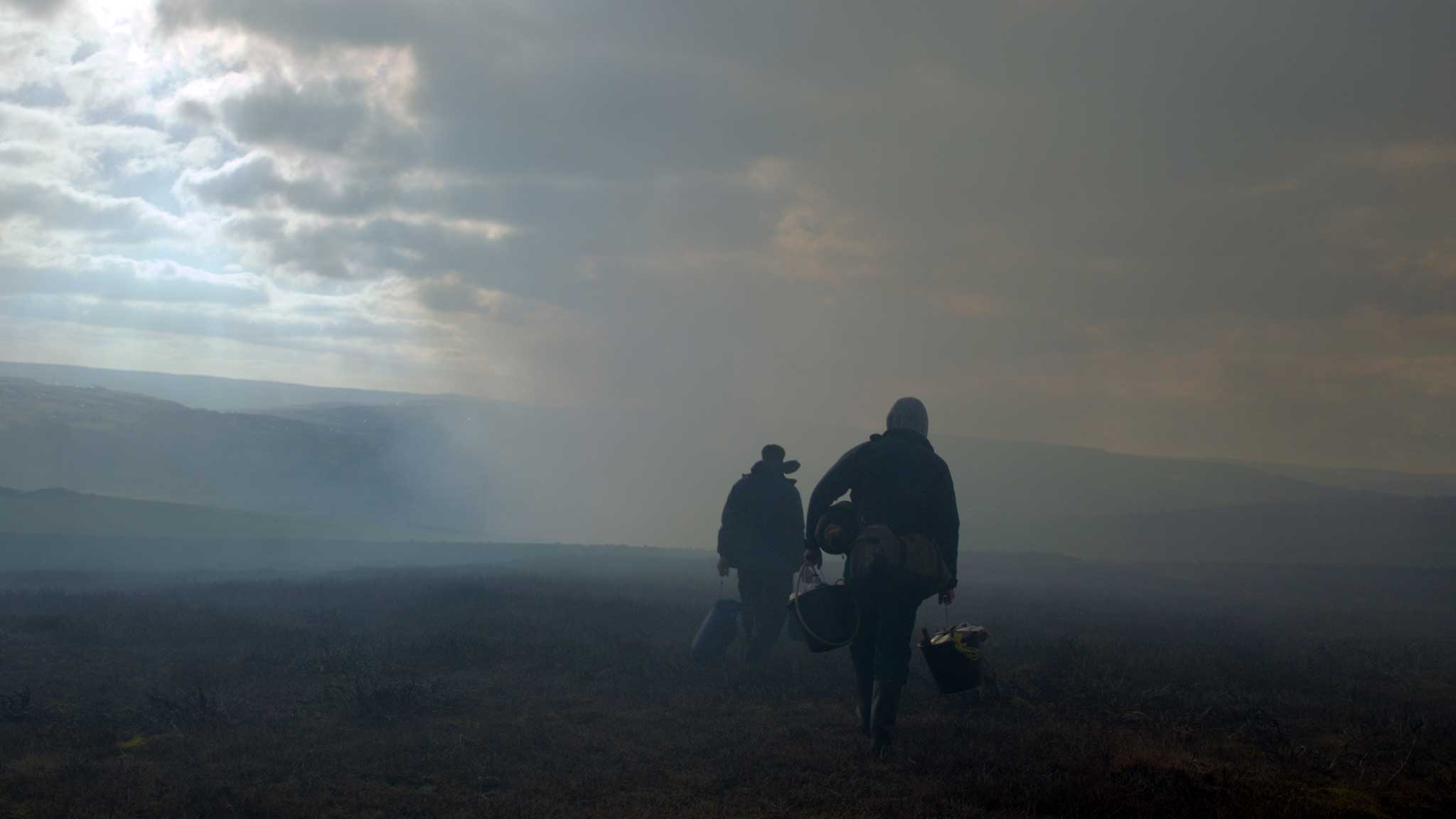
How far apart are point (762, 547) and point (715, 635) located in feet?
4.21

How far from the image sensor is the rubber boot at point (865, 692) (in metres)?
7.42

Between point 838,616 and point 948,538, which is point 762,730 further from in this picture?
point 948,538

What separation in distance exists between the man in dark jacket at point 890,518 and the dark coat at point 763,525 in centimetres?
356

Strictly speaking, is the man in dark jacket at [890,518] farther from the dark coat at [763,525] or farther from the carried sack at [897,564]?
the dark coat at [763,525]

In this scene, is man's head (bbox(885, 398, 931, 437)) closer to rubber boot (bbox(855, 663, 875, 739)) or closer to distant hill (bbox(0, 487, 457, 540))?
rubber boot (bbox(855, 663, 875, 739))

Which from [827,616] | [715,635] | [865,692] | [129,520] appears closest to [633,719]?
[827,616]

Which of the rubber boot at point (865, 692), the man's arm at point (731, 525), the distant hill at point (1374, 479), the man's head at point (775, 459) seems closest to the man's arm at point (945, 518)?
the rubber boot at point (865, 692)

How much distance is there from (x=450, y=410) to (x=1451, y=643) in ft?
437

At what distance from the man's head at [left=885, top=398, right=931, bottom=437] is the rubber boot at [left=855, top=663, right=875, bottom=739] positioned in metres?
2.03

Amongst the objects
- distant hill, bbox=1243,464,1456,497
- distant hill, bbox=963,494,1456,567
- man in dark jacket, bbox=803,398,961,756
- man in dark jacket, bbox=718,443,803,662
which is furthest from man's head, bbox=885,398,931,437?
distant hill, bbox=1243,464,1456,497

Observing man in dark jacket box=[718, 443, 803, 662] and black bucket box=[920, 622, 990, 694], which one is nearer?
black bucket box=[920, 622, 990, 694]

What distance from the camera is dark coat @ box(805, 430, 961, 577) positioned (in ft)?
24.8

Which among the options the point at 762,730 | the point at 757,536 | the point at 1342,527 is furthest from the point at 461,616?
the point at 1342,527

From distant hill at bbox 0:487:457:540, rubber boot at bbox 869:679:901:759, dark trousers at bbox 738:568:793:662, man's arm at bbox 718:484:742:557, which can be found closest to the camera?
rubber boot at bbox 869:679:901:759
